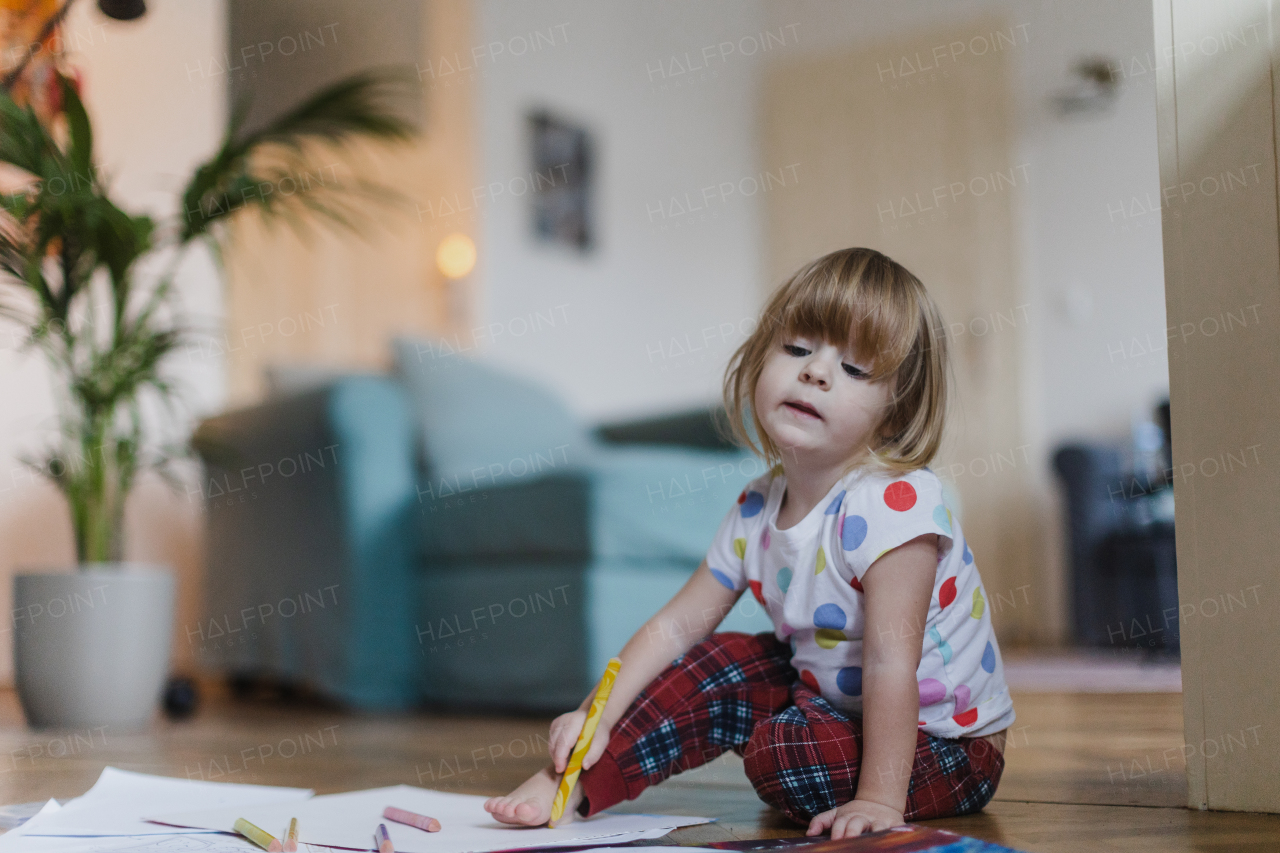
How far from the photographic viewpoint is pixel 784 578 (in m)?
0.87

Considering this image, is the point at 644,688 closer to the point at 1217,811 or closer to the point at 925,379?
the point at 925,379

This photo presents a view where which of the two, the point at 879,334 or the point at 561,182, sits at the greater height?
the point at 561,182

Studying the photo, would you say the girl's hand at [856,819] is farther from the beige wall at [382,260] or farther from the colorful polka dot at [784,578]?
the beige wall at [382,260]

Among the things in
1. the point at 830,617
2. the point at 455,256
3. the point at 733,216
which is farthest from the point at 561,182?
the point at 830,617

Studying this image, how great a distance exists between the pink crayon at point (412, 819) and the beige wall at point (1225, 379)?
0.57m

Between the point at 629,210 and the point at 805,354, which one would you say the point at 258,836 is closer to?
the point at 805,354

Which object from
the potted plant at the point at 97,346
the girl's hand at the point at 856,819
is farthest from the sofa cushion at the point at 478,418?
the girl's hand at the point at 856,819

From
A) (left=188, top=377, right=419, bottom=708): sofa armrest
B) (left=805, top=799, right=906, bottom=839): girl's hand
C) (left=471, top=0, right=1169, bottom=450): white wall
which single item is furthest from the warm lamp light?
(left=805, top=799, right=906, bottom=839): girl's hand

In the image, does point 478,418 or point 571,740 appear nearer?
point 571,740

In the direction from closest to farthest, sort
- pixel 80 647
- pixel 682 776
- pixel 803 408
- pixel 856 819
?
pixel 856 819
pixel 803 408
pixel 682 776
pixel 80 647

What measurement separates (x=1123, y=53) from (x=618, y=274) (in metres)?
1.98

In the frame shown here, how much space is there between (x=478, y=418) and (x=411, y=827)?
1399mm

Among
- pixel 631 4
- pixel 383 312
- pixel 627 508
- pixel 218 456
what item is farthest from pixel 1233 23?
pixel 631 4

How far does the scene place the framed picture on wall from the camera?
10.7 ft
